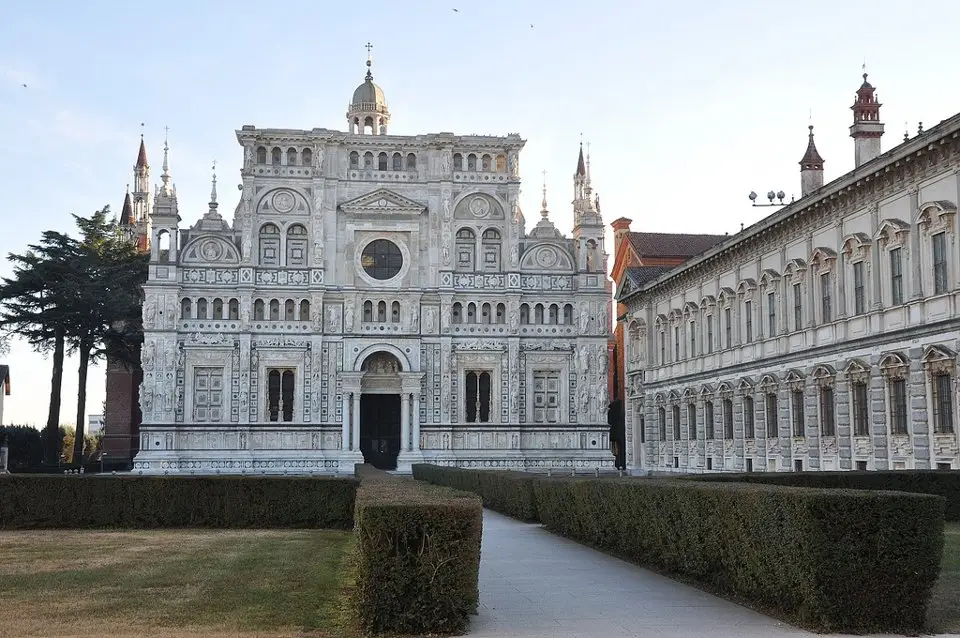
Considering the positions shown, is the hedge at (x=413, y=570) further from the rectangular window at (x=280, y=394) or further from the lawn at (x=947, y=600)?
the rectangular window at (x=280, y=394)

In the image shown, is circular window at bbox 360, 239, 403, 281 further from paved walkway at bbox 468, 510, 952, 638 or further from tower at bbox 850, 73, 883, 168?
paved walkway at bbox 468, 510, 952, 638

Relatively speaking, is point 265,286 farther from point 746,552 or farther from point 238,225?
point 746,552

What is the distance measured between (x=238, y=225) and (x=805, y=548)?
60.1m

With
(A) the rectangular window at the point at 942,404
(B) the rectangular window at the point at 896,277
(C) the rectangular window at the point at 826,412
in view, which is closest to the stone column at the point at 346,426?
(C) the rectangular window at the point at 826,412

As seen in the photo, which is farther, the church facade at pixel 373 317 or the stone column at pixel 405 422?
the stone column at pixel 405 422

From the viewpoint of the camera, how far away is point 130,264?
243 ft

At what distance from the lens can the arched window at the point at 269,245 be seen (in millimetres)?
68938

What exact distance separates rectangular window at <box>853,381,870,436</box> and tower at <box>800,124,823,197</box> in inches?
595

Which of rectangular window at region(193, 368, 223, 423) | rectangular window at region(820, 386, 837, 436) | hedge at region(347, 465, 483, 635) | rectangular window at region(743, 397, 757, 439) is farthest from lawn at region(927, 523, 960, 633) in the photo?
rectangular window at region(193, 368, 223, 423)

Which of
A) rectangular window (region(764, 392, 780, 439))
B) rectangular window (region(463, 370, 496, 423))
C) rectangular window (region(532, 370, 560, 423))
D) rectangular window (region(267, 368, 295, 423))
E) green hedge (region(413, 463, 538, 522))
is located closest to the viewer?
green hedge (region(413, 463, 538, 522))

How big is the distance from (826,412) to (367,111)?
4494 cm

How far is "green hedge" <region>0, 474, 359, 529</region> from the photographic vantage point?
2900 centimetres

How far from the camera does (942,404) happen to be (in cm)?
3153

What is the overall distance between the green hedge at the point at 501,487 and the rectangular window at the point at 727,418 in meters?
13.6
